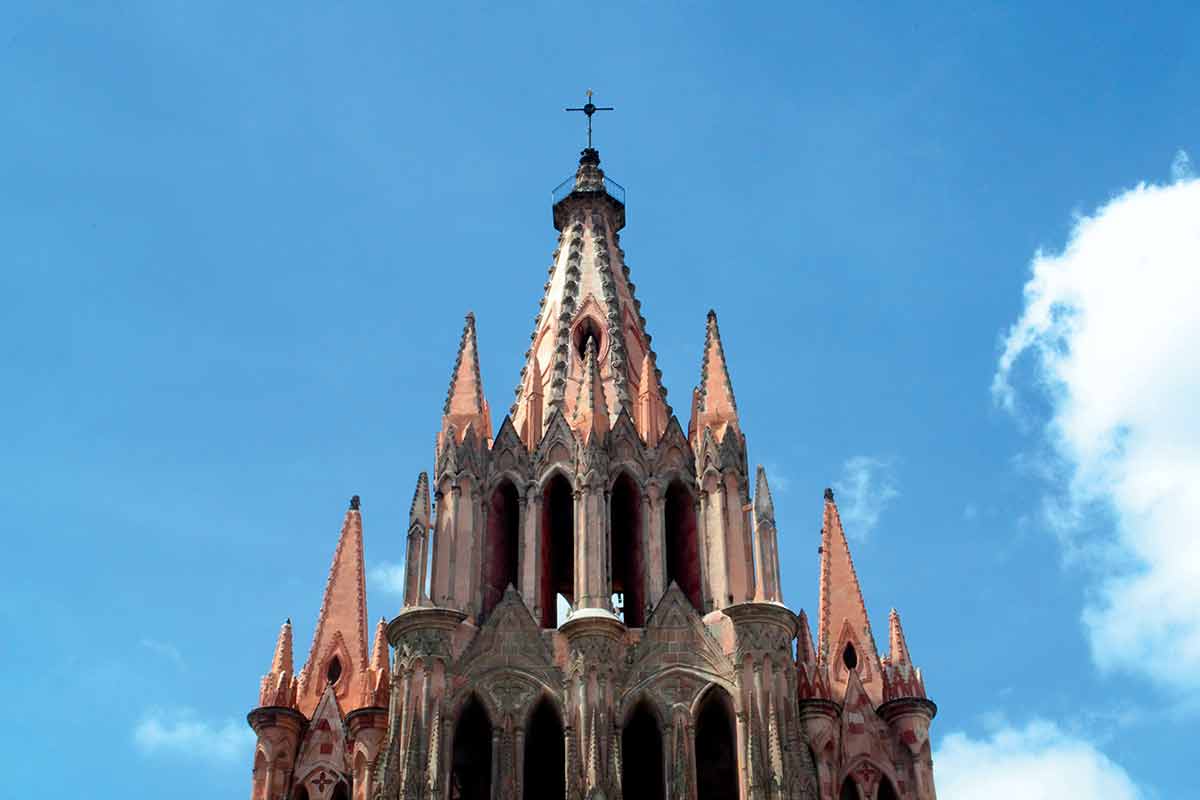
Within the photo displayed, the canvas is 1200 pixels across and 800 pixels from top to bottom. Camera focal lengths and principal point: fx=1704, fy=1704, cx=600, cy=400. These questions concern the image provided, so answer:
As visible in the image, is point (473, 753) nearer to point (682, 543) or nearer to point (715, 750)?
point (715, 750)

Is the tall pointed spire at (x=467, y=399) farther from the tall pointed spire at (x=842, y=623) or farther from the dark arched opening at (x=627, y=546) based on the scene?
the tall pointed spire at (x=842, y=623)

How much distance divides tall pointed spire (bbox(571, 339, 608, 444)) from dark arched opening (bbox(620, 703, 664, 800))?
262 inches

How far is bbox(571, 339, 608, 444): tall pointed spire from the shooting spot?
38500mm

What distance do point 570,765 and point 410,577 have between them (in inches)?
223

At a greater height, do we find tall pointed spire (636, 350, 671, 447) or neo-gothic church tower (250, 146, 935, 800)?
tall pointed spire (636, 350, 671, 447)

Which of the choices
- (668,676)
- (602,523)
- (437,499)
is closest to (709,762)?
(668,676)

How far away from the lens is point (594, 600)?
35156mm

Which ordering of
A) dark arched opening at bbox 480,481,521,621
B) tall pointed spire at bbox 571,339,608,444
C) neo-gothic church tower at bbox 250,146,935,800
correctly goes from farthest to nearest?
tall pointed spire at bbox 571,339,608,444, dark arched opening at bbox 480,481,521,621, neo-gothic church tower at bbox 250,146,935,800

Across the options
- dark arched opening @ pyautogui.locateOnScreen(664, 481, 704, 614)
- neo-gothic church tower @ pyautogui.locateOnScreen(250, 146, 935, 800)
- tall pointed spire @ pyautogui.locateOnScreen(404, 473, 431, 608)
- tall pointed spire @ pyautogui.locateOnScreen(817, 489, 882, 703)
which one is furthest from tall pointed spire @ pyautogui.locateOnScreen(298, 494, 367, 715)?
tall pointed spire @ pyautogui.locateOnScreen(817, 489, 882, 703)

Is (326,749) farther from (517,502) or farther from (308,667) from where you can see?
(517,502)

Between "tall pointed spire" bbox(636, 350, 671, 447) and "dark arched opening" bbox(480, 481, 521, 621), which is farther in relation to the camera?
"tall pointed spire" bbox(636, 350, 671, 447)

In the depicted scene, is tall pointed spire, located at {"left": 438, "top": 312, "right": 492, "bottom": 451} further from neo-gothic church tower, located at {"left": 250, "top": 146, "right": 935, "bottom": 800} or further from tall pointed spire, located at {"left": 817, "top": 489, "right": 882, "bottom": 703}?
tall pointed spire, located at {"left": 817, "top": 489, "right": 882, "bottom": 703}

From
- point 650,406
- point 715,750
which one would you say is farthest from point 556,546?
point 715,750

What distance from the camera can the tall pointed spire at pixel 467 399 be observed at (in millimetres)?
38688
